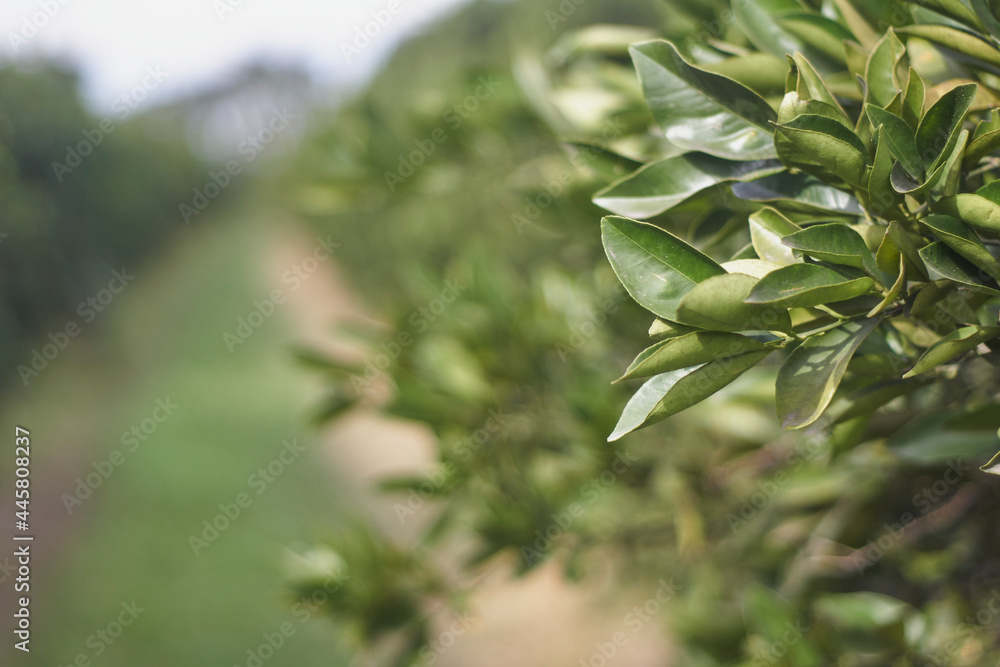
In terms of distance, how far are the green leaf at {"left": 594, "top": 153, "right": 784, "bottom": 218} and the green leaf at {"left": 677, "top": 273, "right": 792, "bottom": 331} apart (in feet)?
0.54

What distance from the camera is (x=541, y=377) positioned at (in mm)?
1197

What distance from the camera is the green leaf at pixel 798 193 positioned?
54 cm

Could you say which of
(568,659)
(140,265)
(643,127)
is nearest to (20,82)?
(140,265)

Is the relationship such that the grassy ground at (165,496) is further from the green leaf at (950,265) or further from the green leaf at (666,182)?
the green leaf at (950,265)

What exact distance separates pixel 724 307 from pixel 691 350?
0.04 m

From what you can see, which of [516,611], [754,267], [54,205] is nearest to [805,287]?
[754,267]

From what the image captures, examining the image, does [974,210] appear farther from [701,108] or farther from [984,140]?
[701,108]

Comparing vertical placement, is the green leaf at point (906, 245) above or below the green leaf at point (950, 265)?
above

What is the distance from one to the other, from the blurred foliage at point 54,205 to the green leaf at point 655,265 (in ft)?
11.2

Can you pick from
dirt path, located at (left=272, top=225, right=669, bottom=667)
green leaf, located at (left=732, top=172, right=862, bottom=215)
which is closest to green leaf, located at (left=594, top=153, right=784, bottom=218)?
green leaf, located at (left=732, top=172, right=862, bottom=215)

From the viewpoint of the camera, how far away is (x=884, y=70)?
1.73 feet

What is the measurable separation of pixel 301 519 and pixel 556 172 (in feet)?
15.5

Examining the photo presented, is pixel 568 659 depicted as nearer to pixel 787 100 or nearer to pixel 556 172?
pixel 556 172

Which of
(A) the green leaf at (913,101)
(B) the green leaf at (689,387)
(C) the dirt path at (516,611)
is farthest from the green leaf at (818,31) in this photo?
(C) the dirt path at (516,611)
